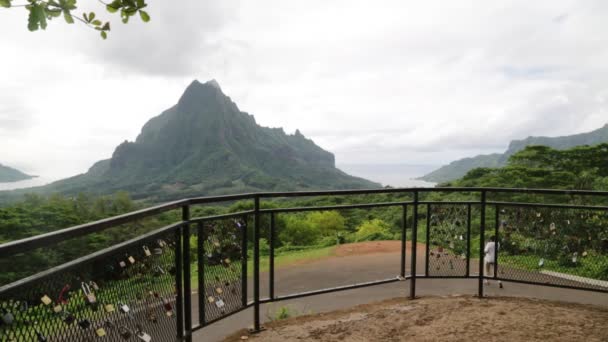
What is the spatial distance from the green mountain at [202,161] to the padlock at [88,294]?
111623mm

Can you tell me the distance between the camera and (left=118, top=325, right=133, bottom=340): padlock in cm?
231

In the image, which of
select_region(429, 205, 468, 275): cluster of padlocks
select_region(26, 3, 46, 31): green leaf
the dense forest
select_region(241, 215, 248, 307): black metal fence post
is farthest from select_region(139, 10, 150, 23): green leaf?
the dense forest

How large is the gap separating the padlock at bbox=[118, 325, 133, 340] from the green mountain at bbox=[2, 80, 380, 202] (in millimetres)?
111288

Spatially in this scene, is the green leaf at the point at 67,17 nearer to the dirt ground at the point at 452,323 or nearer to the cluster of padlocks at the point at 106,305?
the cluster of padlocks at the point at 106,305

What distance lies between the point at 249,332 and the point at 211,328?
955 millimetres

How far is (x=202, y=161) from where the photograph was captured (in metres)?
142

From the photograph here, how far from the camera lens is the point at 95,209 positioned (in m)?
55.6

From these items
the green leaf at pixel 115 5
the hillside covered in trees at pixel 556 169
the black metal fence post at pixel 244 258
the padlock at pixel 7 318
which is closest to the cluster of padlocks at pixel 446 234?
the black metal fence post at pixel 244 258

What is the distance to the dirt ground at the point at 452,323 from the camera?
3.57 m

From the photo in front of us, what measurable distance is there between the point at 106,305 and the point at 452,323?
304 cm

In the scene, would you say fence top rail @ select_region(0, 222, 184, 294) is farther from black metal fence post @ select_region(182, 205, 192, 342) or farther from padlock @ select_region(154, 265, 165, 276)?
padlock @ select_region(154, 265, 165, 276)

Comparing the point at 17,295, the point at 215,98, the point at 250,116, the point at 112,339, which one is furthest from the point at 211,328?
the point at 250,116

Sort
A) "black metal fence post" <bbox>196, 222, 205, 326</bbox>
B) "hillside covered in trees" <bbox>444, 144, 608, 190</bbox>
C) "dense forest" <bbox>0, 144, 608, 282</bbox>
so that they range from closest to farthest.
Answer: "black metal fence post" <bbox>196, 222, 205, 326</bbox>, "dense forest" <bbox>0, 144, 608, 282</bbox>, "hillside covered in trees" <bbox>444, 144, 608, 190</bbox>

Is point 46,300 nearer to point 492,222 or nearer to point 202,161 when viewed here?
point 492,222
